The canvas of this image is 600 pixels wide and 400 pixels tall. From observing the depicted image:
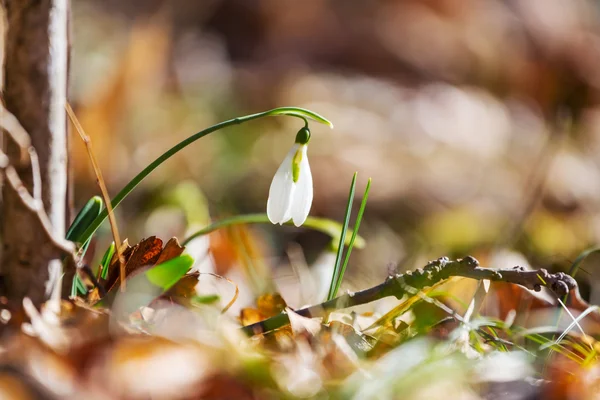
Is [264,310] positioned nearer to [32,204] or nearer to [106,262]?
[106,262]

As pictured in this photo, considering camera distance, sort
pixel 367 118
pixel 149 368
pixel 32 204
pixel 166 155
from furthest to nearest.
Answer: pixel 367 118 → pixel 166 155 → pixel 32 204 → pixel 149 368

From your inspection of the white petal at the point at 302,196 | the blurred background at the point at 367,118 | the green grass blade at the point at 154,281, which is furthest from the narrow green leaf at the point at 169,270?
the blurred background at the point at 367,118

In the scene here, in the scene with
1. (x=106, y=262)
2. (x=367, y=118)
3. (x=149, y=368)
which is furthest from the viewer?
(x=367, y=118)

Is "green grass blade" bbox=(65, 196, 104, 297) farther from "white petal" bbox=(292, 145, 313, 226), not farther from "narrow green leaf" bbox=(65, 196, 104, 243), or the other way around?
"white petal" bbox=(292, 145, 313, 226)

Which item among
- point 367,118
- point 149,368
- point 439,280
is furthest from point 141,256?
point 367,118

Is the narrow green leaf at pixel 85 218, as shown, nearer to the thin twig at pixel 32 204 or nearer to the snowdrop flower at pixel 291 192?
the thin twig at pixel 32 204

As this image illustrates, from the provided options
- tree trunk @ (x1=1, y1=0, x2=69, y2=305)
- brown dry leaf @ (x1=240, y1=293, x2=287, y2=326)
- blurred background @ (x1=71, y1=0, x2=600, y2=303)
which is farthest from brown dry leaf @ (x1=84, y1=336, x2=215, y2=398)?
blurred background @ (x1=71, y1=0, x2=600, y2=303)

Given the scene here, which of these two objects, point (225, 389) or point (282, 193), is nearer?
point (225, 389)
